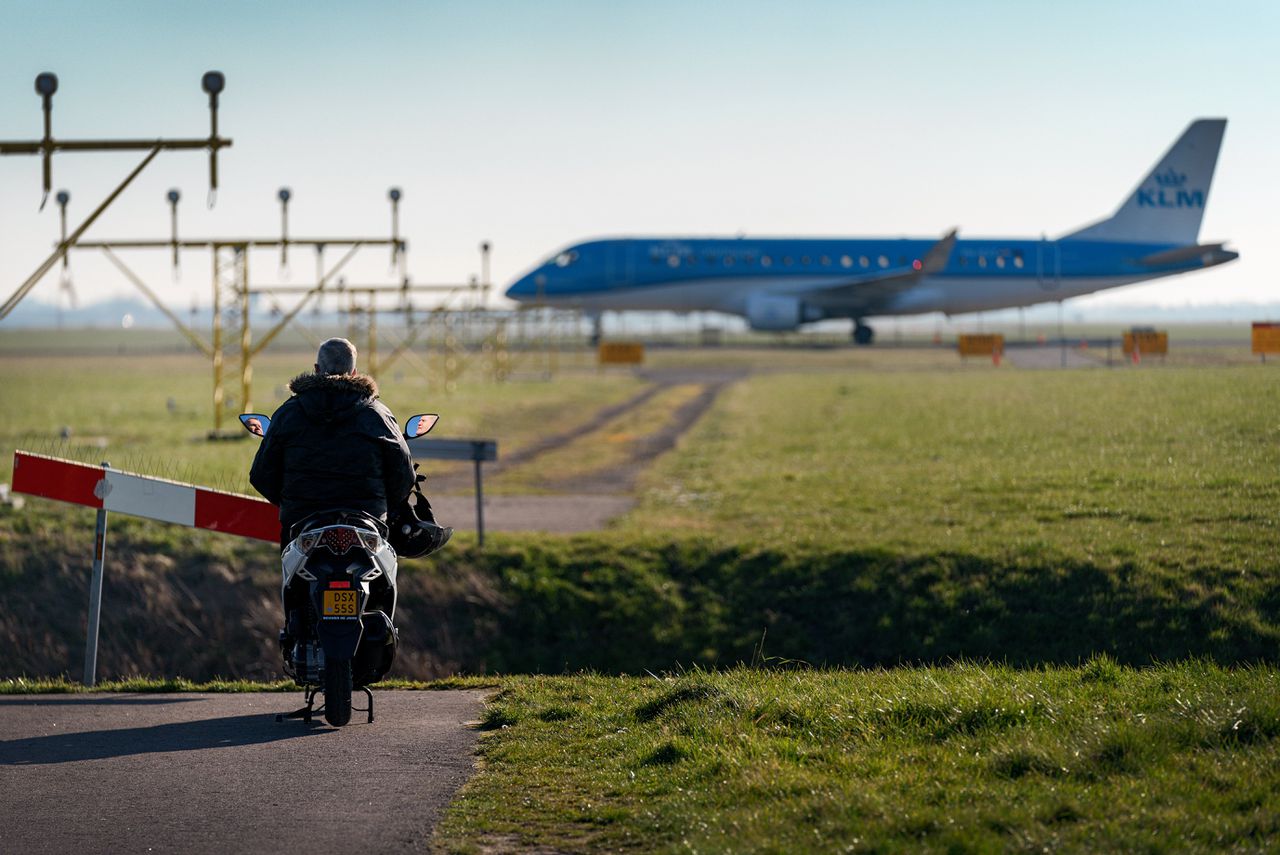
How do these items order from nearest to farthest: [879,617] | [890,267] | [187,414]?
1. [879,617]
2. [187,414]
3. [890,267]

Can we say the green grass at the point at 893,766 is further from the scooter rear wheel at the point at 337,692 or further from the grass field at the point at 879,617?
the scooter rear wheel at the point at 337,692

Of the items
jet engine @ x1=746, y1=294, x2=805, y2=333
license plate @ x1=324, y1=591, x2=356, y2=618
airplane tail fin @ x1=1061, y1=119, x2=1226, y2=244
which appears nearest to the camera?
license plate @ x1=324, y1=591, x2=356, y2=618

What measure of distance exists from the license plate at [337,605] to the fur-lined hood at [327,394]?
2.90 ft

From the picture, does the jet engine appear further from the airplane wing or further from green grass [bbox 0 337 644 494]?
green grass [bbox 0 337 644 494]

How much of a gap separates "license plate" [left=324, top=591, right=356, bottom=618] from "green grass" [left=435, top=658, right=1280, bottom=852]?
93cm

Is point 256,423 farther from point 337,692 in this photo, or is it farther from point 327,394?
point 337,692

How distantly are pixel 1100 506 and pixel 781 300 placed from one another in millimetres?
45291

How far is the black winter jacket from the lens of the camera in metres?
7.14

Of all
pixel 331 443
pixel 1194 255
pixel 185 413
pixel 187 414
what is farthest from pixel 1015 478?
pixel 1194 255

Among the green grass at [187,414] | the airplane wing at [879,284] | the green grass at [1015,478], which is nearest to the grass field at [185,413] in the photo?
the green grass at [187,414]

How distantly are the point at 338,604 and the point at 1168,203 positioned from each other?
63.0 metres

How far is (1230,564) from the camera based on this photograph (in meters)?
12.6

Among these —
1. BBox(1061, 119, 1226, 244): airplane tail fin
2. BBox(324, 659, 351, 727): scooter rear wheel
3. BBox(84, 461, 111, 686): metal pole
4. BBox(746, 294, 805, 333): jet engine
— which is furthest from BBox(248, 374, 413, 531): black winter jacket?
BBox(1061, 119, 1226, 244): airplane tail fin

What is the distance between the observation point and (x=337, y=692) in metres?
7.11
